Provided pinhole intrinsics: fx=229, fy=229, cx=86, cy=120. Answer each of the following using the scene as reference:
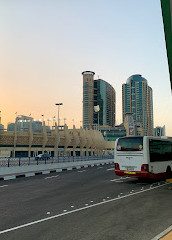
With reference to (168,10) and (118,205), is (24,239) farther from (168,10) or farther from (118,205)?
(168,10)

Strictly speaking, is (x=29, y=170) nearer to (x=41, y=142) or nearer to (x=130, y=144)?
(x=130, y=144)

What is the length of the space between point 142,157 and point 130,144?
3.74 feet

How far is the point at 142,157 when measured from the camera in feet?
42.9

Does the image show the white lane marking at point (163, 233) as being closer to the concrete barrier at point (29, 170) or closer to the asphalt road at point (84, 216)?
the asphalt road at point (84, 216)

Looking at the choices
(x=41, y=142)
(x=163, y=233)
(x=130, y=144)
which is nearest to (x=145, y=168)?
(x=130, y=144)

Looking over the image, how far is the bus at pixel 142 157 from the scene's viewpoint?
13.0 meters

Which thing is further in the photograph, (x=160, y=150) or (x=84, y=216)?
(x=160, y=150)

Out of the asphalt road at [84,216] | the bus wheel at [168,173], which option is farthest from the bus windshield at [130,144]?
the asphalt road at [84,216]

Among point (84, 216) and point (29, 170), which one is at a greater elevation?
point (84, 216)

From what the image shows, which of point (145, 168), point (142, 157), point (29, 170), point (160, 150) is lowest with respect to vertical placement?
point (29, 170)

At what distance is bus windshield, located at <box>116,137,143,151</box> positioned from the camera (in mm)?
13445

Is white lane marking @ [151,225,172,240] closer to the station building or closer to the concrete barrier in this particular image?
the concrete barrier

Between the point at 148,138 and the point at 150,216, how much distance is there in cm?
731

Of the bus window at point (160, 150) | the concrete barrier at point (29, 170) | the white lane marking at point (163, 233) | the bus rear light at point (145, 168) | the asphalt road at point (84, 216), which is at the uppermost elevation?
the bus window at point (160, 150)
